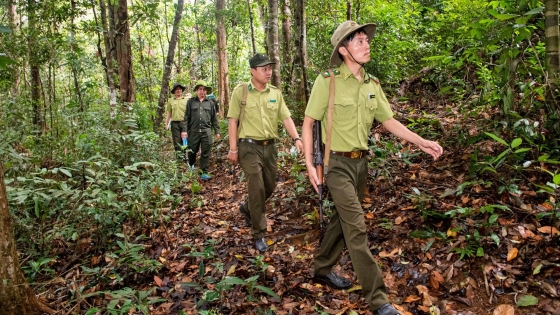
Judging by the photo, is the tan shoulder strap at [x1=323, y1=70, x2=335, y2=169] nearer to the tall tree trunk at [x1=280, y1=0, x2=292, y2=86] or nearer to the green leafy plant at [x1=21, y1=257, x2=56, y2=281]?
the green leafy plant at [x1=21, y1=257, x2=56, y2=281]

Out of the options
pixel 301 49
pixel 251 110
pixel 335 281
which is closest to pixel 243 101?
pixel 251 110

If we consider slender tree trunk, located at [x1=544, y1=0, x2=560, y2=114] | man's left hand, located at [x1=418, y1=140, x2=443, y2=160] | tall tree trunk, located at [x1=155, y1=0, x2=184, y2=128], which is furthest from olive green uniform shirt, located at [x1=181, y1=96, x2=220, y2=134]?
slender tree trunk, located at [x1=544, y1=0, x2=560, y2=114]

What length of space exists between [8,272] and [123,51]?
715cm

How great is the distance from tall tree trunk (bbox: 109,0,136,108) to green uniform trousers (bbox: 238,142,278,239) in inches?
218

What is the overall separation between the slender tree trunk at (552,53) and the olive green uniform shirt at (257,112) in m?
3.17

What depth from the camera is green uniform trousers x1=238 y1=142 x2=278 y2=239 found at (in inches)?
192

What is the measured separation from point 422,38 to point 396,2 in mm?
1296

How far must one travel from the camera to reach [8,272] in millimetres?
3000

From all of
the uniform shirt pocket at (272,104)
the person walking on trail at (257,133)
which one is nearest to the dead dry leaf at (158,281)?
the person walking on trail at (257,133)

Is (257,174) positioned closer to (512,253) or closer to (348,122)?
(348,122)

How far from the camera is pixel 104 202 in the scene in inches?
189

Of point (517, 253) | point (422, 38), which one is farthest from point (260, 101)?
point (422, 38)

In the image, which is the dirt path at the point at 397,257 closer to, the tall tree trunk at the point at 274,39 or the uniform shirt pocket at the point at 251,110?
the uniform shirt pocket at the point at 251,110

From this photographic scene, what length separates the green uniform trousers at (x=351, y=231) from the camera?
3.14m
